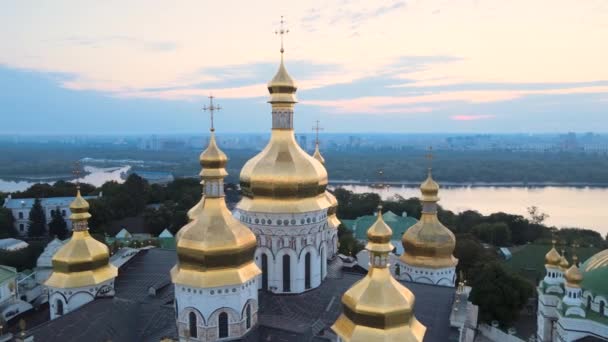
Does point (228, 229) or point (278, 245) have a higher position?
point (228, 229)

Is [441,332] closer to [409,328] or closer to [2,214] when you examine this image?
[409,328]

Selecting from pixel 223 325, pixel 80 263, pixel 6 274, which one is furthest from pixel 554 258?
pixel 6 274

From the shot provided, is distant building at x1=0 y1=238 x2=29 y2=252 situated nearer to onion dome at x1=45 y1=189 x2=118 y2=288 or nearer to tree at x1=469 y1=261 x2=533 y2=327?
onion dome at x1=45 y1=189 x2=118 y2=288

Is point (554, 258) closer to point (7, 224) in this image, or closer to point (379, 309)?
point (379, 309)

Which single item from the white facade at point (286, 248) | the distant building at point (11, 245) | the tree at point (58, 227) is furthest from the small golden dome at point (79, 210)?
the tree at point (58, 227)

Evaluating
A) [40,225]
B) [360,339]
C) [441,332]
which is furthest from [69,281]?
[40,225]
